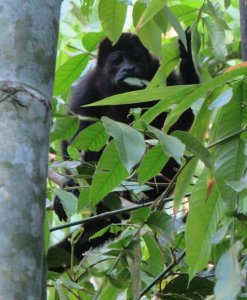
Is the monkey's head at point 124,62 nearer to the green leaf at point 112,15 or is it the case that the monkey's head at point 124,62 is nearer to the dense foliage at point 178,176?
the dense foliage at point 178,176

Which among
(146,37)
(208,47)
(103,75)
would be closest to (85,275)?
(146,37)

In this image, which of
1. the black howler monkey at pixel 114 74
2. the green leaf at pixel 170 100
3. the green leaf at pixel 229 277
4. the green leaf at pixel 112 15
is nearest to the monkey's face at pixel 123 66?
the black howler monkey at pixel 114 74

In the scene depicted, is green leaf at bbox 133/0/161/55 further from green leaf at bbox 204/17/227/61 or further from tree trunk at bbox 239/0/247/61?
green leaf at bbox 204/17/227/61

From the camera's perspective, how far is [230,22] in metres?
3.43

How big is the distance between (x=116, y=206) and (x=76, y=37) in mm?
1669

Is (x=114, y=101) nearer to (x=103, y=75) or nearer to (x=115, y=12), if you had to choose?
(x=115, y=12)

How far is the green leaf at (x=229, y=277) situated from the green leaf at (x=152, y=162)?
0.37 m

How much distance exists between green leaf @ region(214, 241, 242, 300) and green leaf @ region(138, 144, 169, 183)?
37cm

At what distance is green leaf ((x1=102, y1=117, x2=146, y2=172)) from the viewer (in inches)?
43.5

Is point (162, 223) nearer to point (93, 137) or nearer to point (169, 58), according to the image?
point (93, 137)

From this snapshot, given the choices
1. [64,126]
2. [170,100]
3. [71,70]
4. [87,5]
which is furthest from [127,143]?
[71,70]

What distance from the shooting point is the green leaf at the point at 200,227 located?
1.31 m

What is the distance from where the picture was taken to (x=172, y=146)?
112cm

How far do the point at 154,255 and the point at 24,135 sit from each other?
670 mm
